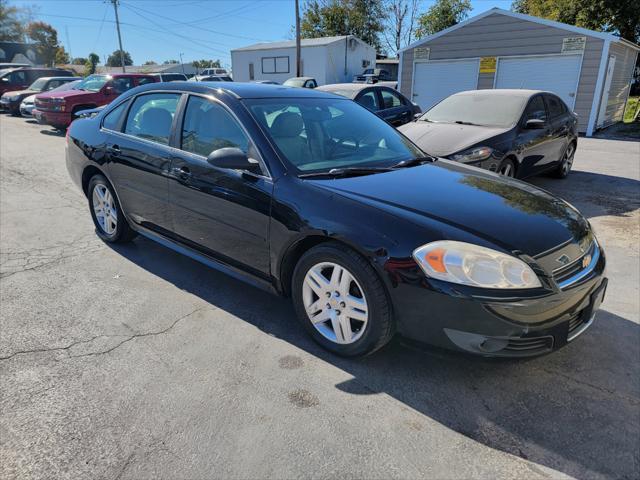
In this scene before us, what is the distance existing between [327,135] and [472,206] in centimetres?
126

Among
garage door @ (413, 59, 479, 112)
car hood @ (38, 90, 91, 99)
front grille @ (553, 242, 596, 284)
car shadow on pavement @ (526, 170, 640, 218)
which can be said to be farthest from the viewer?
garage door @ (413, 59, 479, 112)

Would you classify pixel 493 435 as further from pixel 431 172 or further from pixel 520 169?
pixel 520 169

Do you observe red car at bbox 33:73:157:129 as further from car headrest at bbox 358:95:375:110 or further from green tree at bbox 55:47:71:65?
green tree at bbox 55:47:71:65

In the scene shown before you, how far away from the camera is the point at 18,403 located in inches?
96.7

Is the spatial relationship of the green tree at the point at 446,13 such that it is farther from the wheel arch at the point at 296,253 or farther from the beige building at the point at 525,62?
the wheel arch at the point at 296,253

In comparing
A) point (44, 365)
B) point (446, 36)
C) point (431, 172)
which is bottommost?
point (44, 365)

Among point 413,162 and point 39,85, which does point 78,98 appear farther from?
point 413,162

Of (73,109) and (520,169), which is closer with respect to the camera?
(520,169)

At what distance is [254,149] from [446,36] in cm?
1619

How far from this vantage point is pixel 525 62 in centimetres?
1541

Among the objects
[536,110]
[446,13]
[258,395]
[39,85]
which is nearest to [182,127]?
[258,395]

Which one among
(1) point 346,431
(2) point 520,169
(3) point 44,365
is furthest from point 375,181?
(2) point 520,169

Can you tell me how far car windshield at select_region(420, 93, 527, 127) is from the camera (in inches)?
261

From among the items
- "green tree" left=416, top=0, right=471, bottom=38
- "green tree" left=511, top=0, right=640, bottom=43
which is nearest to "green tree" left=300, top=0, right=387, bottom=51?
"green tree" left=416, top=0, right=471, bottom=38
